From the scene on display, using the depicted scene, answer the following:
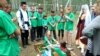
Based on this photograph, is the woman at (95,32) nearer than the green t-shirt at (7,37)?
Yes

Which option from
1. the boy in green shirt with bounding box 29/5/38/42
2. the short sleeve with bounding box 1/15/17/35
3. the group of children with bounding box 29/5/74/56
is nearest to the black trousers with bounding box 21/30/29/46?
the group of children with bounding box 29/5/74/56

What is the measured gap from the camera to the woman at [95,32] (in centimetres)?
473

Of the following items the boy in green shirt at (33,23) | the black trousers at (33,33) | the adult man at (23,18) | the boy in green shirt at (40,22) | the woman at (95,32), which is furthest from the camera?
the black trousers at (33,33)

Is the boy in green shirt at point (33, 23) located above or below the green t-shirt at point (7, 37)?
below

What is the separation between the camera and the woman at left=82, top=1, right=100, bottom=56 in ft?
15.5

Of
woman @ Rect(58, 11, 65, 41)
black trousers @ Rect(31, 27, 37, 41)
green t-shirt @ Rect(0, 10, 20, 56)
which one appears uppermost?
green t-shirt @ Rect(0, 10, 20, 56)

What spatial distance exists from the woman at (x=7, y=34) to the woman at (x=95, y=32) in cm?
122

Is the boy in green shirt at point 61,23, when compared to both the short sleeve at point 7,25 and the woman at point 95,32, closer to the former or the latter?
the short sleeve at point 7,25

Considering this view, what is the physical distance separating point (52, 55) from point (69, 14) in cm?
601

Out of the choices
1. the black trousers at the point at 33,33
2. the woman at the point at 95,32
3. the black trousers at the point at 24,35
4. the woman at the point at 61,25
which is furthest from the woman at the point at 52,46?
the black trousers at the point at 33,33

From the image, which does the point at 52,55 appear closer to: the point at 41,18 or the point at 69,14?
the point at 69,14

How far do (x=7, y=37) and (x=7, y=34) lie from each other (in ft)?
0.21

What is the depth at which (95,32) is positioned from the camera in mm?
4824

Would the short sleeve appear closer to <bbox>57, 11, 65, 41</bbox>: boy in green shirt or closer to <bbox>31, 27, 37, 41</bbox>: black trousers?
<bbox>57, 11, 65, 41</bbox>: boy in green shirt
